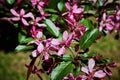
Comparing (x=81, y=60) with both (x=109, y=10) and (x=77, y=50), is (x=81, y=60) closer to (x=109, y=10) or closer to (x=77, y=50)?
(x=77, y=50)

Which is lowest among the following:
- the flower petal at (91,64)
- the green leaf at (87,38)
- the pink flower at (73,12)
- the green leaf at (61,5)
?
the flower petal at (91,64)

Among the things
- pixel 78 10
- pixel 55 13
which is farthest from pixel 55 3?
pixel 78 10

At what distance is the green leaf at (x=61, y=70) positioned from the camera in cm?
118

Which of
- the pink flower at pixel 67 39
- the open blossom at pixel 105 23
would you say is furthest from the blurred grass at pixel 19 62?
the pink flower at pixel 67 39

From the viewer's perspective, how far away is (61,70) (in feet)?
3.96

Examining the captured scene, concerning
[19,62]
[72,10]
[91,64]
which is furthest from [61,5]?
[19,62]

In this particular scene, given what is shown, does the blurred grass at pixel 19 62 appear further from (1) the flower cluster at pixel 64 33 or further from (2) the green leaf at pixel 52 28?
(2) the green leaf at pixel 52 28

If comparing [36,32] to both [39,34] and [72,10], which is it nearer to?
[39,34]

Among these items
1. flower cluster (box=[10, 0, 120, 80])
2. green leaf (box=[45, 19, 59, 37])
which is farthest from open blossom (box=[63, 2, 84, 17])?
green leaf (box=[45, 19, 59, 37])

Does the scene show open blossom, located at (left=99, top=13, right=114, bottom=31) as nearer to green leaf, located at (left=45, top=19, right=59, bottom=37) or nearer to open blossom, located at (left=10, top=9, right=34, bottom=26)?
green leaf, located at (left=45, top=19, right=59, bottom=37)

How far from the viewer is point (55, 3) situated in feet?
5.28

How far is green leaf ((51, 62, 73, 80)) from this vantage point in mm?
1185

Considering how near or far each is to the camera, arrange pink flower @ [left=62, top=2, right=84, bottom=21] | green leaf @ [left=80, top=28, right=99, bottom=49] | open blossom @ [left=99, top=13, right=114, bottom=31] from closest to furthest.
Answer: green leaf @ [left=80, top=28, right=99, bottom=49] → pink flower @ [left=62, top=2, right=84, bottom=21] → open blossom @ [left=99, top=13, right=114, bottom=31]

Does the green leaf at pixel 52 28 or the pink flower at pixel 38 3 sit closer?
the green leaf at pixel 52 28
